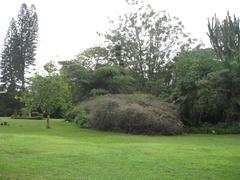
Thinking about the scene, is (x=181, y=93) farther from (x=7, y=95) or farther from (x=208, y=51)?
(x=7, y=95)

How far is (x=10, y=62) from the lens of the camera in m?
55.0

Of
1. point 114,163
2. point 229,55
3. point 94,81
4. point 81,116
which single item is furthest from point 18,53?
point 114,163

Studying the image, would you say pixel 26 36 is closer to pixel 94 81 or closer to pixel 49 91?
pixel 94 81

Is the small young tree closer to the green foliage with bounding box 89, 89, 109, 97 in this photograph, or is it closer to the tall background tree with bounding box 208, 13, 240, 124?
the green foliage with bounding box 89, 89, 109, 97

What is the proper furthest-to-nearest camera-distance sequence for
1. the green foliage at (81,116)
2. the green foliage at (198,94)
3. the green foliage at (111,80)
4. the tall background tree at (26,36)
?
1. the tall background tree at (26,36)
2. the green foliage at (111,80)
3. the green foliage at (81,116)
4. the green foliage at (198,94)

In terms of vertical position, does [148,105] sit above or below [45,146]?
above

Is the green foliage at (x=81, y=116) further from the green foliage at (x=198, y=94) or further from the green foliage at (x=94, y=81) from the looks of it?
the green foliage at (x=198, y=94)

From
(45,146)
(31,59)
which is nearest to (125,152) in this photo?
(45,146)

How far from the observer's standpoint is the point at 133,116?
25797 millimetres

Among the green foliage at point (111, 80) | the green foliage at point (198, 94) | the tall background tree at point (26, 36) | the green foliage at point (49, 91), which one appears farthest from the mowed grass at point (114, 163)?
the tall background tree at point (26, 36)

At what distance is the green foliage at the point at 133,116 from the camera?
25.4 m

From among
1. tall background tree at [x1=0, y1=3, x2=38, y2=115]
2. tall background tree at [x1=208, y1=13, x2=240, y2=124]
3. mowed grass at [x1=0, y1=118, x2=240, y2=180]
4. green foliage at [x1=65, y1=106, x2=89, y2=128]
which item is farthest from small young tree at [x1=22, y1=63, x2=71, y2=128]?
tall background tree at [x1=0, y1=3, x2=38, y2=115]

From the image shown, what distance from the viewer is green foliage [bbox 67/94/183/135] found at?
1000 inches

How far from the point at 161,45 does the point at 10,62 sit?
24.9 m
